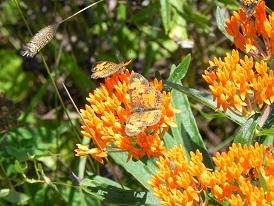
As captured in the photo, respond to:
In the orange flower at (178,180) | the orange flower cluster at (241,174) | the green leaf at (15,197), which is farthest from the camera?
the green leaf at (15,197)

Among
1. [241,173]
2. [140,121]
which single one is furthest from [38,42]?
[241,173]

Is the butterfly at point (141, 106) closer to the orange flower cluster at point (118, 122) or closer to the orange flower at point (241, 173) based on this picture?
the orange flower cluster at point (118, 122)

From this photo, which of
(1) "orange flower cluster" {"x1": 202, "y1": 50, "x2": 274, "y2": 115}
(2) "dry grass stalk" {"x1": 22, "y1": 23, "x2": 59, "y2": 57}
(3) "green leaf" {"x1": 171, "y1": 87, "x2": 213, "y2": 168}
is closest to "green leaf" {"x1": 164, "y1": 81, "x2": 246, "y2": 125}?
(1) "orange flower cluster" {"x1": 202, "y1": 50, "x2": 274, "y2": 115}

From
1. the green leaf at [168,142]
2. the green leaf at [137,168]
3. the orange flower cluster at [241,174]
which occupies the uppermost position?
the orange flower cluster at [241,174]

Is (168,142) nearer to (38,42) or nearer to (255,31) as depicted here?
(255,31)

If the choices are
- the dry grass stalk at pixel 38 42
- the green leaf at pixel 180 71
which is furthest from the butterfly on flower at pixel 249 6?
the dry grass stalk at pixel 38 42
